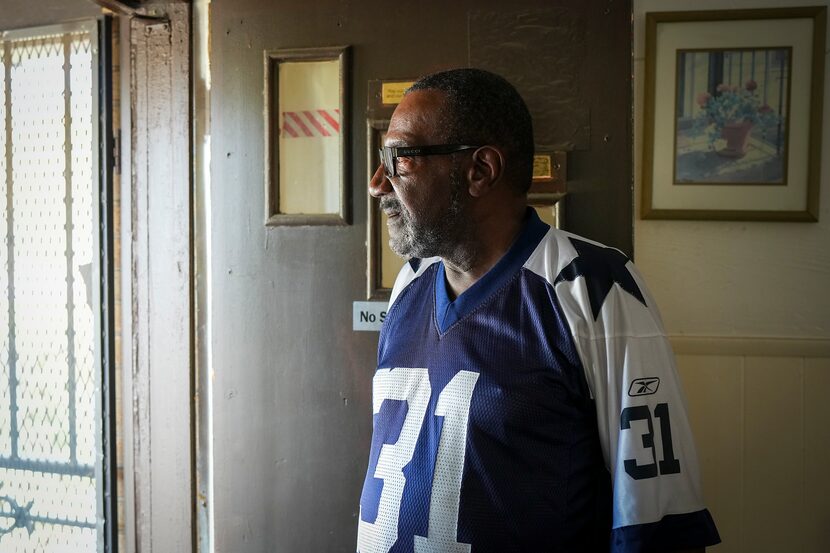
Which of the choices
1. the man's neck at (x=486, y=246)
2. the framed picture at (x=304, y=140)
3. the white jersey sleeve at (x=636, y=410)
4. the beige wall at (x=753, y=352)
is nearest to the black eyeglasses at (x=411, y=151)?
the man's neck at (x=486, y=246)

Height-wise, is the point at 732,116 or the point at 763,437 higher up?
the point at 732,116

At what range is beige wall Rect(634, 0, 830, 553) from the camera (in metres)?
1.58

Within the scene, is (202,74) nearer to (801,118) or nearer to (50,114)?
(50,114)

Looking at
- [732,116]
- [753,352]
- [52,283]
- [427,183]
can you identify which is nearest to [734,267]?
[753,352]

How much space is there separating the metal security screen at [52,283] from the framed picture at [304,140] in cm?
50

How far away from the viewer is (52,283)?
5.92 ft

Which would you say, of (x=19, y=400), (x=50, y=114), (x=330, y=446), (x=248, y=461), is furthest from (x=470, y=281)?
(x=19, y=400)

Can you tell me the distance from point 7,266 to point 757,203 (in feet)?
6.72

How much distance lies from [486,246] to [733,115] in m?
0.87

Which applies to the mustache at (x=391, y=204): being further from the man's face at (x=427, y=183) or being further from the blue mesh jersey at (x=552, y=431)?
the blue mesh jersey at (x=552, y=431)

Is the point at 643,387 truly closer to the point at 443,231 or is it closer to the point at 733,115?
the point at 443,231

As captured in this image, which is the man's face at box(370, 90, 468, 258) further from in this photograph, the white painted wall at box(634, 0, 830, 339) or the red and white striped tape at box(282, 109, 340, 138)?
the white painted wall at box(634, 0, 830, 339)

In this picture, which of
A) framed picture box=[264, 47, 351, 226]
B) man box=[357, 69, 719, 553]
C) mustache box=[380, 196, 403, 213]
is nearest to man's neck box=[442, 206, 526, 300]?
man box=[357, 69, 719, 553]

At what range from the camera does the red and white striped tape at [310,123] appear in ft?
5.22
